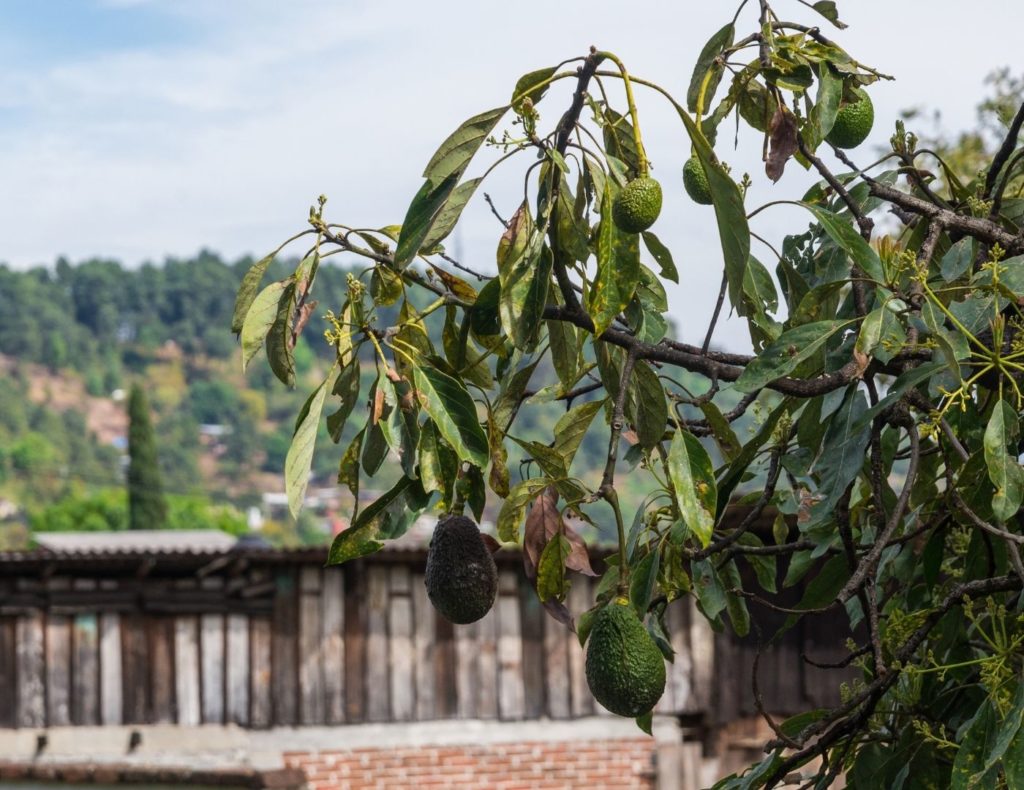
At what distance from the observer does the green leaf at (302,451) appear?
Result: 2.17 metres

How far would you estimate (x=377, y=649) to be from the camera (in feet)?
40.3

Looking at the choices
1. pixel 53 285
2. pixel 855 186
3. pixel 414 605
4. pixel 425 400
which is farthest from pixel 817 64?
pixel 53 285

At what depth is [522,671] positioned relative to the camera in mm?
12406

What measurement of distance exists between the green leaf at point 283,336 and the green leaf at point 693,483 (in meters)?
0.60

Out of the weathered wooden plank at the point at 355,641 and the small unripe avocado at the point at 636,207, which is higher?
the small unripe avocado at the point at 636,207

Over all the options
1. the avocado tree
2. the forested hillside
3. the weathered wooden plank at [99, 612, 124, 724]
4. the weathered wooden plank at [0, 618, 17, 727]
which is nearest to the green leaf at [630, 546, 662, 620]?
the avocado tree

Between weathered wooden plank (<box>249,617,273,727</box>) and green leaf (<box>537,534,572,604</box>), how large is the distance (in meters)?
10.1

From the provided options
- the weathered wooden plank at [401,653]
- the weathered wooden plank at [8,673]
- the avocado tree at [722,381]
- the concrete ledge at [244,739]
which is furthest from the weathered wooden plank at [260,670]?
the avocado tree at [722,381]

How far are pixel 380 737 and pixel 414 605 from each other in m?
1.04

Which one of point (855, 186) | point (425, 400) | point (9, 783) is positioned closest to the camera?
point (425, 400)

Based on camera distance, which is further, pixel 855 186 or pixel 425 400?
pixel 855 186

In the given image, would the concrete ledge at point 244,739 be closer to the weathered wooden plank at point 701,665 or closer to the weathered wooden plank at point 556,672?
the weathered wooden plank at point 556,672

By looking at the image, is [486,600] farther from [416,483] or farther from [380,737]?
[380,737]

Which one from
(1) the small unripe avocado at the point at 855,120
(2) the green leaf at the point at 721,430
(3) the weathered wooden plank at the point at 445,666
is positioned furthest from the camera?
(3) the weathered wooden plank at the point at 445,666
